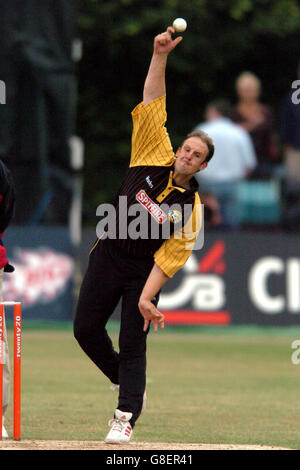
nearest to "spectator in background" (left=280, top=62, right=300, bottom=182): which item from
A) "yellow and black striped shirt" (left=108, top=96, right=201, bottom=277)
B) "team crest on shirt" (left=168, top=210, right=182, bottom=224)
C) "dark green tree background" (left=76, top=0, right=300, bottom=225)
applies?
"dark green tree background" (left=76, top=0, right=300, bottom=225)

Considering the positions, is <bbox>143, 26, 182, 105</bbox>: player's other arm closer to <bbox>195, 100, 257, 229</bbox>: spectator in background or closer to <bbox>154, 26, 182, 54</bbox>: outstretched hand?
<bbox>154, 26, 182, 54</bbox>: outstretched hand

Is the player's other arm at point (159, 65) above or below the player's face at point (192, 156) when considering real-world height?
above

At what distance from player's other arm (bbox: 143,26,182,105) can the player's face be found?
1.36 ft

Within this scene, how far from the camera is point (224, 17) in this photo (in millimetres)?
24172

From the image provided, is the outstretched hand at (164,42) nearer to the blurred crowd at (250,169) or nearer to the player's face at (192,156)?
the player's face at (192,156)

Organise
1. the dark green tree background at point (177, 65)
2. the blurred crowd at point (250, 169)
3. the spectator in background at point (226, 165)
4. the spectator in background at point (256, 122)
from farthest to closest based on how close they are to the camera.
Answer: the dark green tree background at point (177, 65) < the spectator in background at point (256, 122) < the blurred crowd at point (250, 169) < the spectator in background at point (226, 165)

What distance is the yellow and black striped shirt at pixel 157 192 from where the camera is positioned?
7.78m

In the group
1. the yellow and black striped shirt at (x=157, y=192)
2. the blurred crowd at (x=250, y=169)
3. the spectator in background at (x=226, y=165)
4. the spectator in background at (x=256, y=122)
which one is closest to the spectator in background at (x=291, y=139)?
the blurred crowd at (x=250, y=169)

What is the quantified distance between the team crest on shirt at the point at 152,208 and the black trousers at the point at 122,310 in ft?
1.10

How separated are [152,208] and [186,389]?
4.11m

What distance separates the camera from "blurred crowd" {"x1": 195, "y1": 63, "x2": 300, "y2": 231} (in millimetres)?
17703

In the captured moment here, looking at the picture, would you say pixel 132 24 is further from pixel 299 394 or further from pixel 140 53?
pixel 299 394

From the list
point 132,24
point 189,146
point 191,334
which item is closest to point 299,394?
point 189,146
